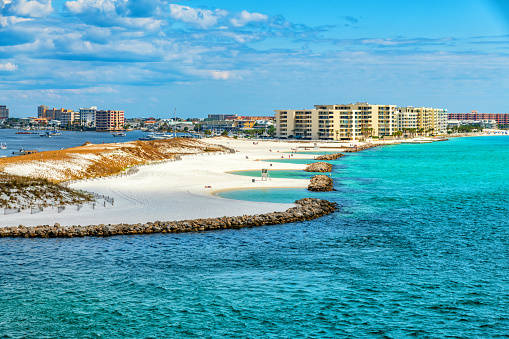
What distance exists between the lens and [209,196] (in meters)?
54.6

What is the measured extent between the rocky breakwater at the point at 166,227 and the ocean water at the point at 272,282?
1144 mm

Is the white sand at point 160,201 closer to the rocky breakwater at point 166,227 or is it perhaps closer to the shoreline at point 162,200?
the shoreline at point 162,200

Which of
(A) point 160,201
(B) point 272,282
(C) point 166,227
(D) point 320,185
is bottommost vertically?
(B) point 272,282

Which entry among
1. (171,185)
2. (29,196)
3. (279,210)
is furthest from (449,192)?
(29,196)

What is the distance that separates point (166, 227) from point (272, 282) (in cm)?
1346

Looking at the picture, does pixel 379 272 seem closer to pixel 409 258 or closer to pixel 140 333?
pixel 409 258

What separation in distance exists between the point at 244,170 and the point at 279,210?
41727mm

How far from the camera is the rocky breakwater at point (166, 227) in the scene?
3675 centimetres

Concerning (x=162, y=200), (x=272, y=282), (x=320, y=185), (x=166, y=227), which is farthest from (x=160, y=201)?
(x=272, y=282)

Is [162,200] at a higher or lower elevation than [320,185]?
lower

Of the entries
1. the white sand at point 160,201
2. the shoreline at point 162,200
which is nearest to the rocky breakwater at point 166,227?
the shoreline at point 162,200

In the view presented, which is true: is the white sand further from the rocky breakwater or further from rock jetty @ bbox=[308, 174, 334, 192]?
the rocky breakwater

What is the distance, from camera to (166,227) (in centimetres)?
3884

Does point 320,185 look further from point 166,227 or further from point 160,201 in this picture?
point 166,227
